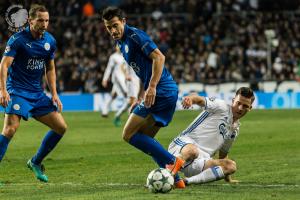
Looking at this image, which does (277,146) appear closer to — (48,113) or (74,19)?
(48,113)

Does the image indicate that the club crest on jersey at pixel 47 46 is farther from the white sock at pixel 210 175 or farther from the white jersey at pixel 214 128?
the white sock at pixel 210 175

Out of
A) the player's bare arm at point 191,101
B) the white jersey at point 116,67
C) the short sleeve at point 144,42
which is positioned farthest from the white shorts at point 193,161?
the white jersey at point 116,67

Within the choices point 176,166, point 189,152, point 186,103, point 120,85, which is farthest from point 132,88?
point 186,103

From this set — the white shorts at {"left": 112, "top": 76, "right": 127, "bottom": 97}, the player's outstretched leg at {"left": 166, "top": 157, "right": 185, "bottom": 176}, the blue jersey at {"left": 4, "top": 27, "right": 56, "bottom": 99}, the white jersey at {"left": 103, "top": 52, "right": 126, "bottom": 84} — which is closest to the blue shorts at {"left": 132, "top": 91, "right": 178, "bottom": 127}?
the player's outstretched leg at {"left": 166, "top": 157, "right": 185, "bottom": 176}

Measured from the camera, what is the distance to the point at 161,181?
29.7 ft

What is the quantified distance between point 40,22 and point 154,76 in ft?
5.74

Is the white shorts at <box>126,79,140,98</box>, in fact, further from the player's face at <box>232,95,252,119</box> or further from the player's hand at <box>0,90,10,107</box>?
the player's face at <box>232,95,252,119</box>

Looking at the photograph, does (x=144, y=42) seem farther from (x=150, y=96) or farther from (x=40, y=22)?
(x=40, y=22)

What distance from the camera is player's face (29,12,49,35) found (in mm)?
10203

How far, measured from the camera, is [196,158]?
390 inches

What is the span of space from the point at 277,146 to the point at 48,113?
20.5 feet

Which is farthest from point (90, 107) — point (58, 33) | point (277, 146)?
point (277, 146)

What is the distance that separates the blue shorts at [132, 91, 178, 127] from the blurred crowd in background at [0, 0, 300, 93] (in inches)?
905

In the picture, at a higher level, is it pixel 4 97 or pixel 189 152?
pixel 4 97
